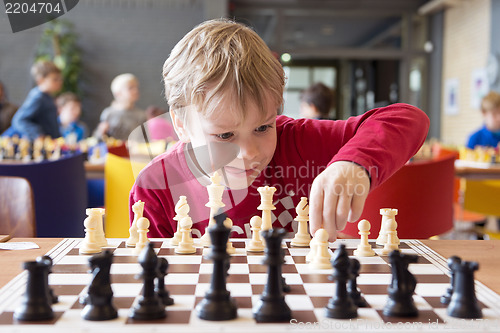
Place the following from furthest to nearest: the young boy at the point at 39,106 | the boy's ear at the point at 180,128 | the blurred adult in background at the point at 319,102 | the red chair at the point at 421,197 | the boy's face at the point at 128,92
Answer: the boy's face at the point at 128,92
the young boy at the point at 39,106
the blurred adult in background at the point at 319,102
the red chair at the point at 421,197
the boy's ear at the point at 180,128

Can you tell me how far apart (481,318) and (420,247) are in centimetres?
44

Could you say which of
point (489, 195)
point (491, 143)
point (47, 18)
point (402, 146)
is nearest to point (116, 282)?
point (402, 146)

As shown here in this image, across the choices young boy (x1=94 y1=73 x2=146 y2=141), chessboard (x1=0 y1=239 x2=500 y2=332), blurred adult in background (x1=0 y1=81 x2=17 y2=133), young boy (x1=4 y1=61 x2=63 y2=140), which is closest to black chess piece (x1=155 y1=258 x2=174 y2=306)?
chessboard (x1=0 y1=239 x2=500 y2=332)

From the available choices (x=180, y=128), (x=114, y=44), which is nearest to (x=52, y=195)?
(x=180, y=128)

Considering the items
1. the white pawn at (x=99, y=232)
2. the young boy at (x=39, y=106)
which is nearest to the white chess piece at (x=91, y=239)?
the white pawn at (x=99, y=232)

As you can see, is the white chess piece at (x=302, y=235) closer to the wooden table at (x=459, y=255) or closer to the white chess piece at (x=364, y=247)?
the white chess piece at (x=364, y=247)

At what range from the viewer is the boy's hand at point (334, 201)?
3.12 ft

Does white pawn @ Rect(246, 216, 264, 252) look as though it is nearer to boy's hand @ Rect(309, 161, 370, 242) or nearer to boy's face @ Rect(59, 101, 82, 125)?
boy's hand @ Rect(309, 161, 370, 242)

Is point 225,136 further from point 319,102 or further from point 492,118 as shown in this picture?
point 492,118

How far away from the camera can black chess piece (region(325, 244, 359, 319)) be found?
26.3 inches

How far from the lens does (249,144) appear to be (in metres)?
1.26

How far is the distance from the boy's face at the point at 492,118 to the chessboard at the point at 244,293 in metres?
4.44

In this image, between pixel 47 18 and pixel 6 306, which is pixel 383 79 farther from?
pixel 6 306

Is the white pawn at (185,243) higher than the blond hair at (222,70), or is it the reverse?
the blond hair at (222,70)
